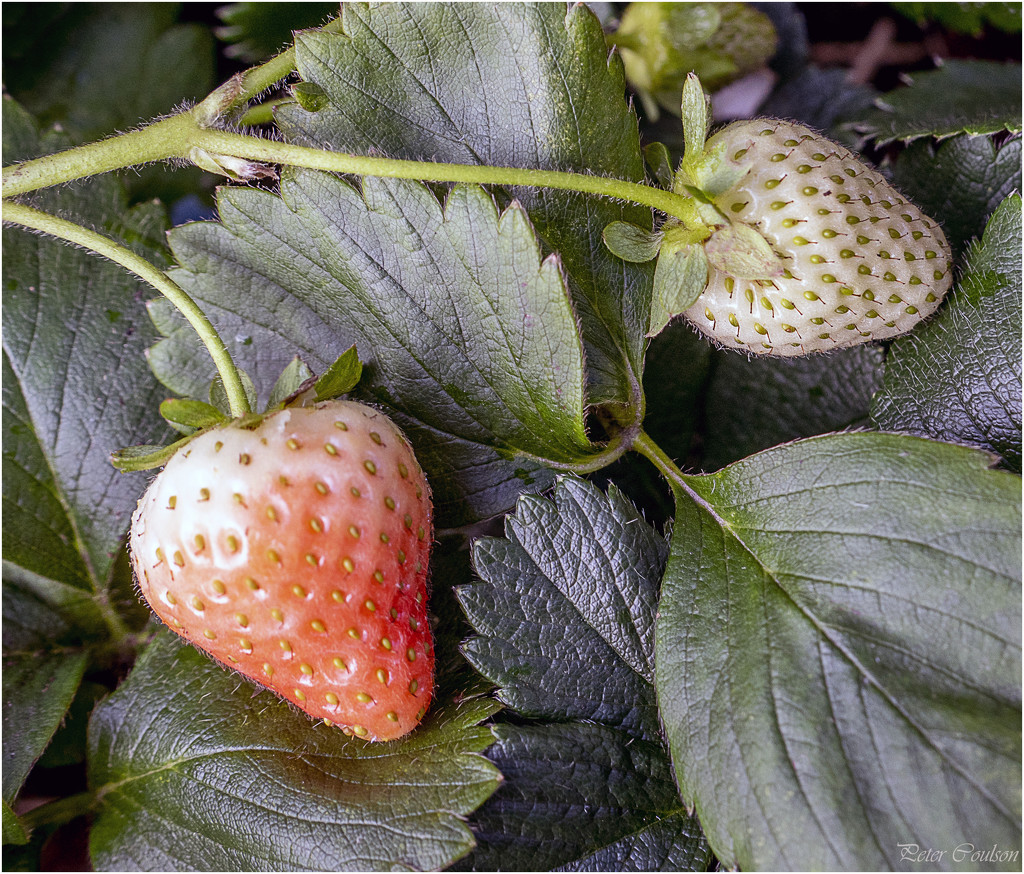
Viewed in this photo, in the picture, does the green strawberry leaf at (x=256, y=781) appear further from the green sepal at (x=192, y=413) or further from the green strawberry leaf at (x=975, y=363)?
the green strawberry leaf at (x=975, y=363)

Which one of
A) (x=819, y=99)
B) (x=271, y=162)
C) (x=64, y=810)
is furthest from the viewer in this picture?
(x=819, y=99)

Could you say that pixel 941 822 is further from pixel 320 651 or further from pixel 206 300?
pixel 206 300

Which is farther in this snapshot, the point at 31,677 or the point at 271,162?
the point at 31,677

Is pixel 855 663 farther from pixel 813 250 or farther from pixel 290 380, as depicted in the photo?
pixel 290 380

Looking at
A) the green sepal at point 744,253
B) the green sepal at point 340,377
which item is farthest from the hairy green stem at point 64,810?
the green sepal at point 744,253

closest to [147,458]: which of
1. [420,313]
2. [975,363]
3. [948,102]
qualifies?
[420,313]

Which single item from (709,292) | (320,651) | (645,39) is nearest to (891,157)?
(645,39)

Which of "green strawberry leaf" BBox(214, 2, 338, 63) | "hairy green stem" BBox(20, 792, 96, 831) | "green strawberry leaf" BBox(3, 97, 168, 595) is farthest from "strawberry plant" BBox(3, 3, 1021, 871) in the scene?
"green strawberry leaf" BBox(214, 2, 338, 63)

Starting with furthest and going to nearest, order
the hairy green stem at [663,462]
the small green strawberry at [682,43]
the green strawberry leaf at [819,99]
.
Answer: the green strawberry leaf at [819,99] → the small green strawberry at [682,43] → the hairy green stem at [663,462]
